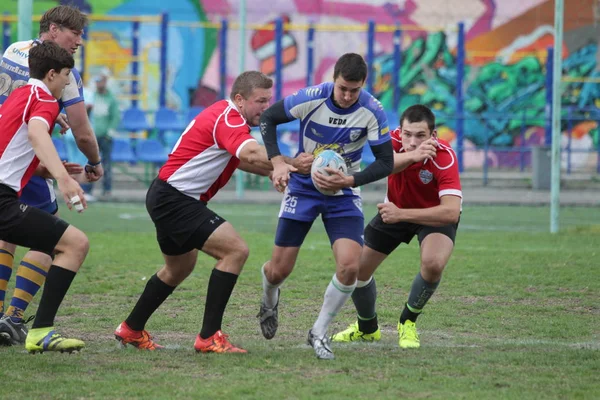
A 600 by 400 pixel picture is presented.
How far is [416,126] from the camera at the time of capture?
6.93m

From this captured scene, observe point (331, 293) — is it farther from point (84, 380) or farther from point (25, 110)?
point (25, 110)

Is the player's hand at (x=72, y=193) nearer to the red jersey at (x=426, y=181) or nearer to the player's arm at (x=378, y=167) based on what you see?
the player's arm at (x=378, y=167)

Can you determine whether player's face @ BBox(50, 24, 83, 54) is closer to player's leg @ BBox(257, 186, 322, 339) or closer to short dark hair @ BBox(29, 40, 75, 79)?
short dark hair @ BBox(29, 40, 75, 79)

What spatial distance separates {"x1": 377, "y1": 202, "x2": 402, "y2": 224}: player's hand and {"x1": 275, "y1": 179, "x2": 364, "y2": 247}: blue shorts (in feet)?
0.64

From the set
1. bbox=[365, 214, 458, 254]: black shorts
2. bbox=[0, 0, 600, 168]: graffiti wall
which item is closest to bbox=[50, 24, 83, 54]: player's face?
bbox=[365, 214, 458, 254]: black shorts

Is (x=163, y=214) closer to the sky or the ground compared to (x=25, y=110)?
closer to the ground

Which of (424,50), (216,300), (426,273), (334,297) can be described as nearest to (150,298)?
(216,300)

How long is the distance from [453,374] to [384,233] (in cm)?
164

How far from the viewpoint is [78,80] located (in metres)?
6.90

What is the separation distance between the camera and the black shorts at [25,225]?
605cm

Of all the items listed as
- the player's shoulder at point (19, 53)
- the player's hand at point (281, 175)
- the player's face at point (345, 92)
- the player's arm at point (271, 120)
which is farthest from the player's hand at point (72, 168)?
the player's face at point (345, 92)

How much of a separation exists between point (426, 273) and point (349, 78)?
1.54 meters

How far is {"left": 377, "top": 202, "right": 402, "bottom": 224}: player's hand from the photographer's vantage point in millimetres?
6789

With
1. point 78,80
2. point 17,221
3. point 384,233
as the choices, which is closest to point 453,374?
point 384,233
